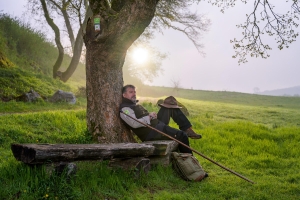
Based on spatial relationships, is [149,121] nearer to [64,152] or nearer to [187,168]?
[187,168]

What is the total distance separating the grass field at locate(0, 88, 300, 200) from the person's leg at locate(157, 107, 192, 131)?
123cm

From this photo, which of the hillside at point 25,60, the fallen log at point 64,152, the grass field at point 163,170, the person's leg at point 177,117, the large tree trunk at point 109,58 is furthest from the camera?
the hillside at point 25,60

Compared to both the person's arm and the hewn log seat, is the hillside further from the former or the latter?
the hewn log seat

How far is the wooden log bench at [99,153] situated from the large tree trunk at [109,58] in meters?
1.25

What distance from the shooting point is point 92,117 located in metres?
7.33

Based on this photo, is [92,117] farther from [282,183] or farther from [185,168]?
[282,183]

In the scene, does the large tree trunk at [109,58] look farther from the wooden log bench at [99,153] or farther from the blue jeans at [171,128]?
the wooden log bench at [99,153]

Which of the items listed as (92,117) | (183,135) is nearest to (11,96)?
→ (92,117)

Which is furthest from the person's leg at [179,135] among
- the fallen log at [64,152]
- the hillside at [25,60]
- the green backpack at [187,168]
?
the hillside at [25,60]

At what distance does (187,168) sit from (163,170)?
53 centimetres

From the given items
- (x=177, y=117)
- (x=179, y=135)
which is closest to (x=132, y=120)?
(x=179, y=135)

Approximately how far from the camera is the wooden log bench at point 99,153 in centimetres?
430

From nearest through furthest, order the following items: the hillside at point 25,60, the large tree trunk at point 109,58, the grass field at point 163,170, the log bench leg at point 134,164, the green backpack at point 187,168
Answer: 1. the grass field at point 163,170
2. the log bench leg at point 134,164
3. the green backpack at point 187,168
4. the large tree trunk at point 109,58
5. the hillside at point 25,60

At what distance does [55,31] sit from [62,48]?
135cm
